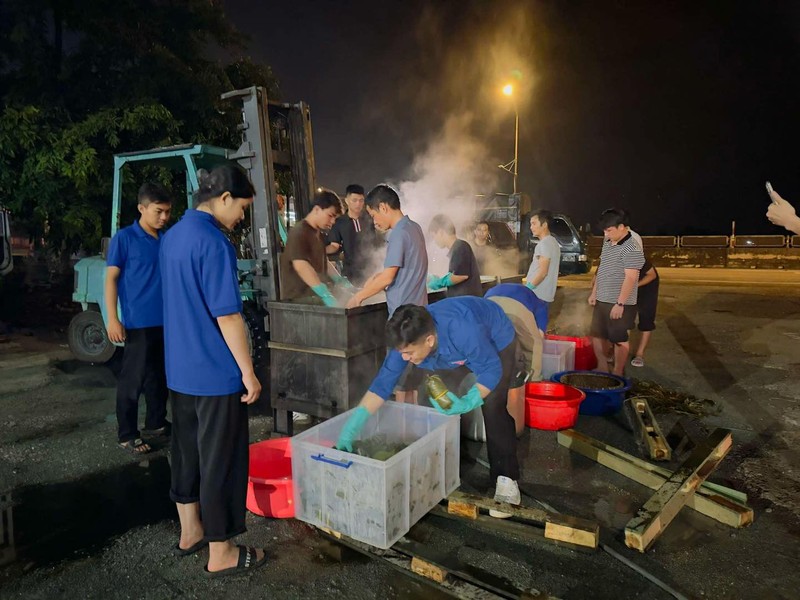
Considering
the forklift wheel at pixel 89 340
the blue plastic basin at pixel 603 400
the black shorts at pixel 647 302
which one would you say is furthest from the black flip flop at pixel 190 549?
the black shorts at pixel 647 302

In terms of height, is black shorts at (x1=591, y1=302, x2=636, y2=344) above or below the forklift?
below

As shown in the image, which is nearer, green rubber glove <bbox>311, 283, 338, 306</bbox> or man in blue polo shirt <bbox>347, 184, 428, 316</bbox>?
man in blue polo shirt <bbox>347, 184, 428, 316</bbox>

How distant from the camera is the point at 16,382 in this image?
615cm

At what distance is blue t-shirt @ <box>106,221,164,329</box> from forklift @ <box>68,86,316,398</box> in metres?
0.94

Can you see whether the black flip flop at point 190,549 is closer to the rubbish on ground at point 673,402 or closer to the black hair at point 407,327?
the black hair at point 407,327

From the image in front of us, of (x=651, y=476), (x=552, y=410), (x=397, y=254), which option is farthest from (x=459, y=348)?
(x=552, y=410)

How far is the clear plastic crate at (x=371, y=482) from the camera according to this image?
272cm

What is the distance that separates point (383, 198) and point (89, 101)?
8331 mm

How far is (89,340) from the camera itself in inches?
282

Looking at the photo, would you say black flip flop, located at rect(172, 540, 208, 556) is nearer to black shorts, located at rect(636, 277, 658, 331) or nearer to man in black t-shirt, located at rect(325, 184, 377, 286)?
man in black t-shirt, located at rect(325, 184, 377, 286)

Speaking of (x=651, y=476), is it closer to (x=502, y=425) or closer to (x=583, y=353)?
(x=502, y=425)

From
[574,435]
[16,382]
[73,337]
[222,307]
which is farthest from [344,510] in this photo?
[73,337]

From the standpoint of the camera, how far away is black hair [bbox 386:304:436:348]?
2701mm

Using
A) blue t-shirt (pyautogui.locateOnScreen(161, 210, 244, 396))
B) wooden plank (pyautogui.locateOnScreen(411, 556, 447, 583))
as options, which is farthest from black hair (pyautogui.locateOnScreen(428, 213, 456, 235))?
wooden plank (pyautogui.locateOnScreen(411, 556, 447, 583))
